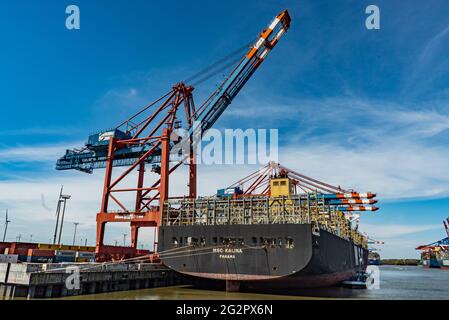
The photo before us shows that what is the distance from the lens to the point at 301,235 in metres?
22.0

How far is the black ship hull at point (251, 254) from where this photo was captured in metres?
21.9

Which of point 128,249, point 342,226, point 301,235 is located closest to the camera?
point 301,235

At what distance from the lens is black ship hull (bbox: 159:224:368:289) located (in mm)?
21875

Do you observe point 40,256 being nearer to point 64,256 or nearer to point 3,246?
point 64,256

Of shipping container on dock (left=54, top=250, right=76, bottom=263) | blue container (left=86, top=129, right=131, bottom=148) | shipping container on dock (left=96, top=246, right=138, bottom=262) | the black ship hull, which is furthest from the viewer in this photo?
blue container (left=86, top=129, right=131, bottom=148)

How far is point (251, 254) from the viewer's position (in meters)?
22.8

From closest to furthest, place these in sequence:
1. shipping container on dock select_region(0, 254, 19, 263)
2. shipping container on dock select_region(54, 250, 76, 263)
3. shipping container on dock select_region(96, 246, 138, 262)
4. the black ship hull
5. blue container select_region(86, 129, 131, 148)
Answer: the black ship hull < shipping container on dock select_region(0, 254, 19, 263) < shipping container on dock select_region(54, 250, 76, 263) < shipping container on dock select_region(96, 246, 138, 262) < blue container select_region(86, 129, 131, 148)

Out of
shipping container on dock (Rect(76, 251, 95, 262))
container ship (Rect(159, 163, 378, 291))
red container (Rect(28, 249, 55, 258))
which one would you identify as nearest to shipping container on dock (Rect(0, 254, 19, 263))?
red container (Rect(28, 249, 55, 258))

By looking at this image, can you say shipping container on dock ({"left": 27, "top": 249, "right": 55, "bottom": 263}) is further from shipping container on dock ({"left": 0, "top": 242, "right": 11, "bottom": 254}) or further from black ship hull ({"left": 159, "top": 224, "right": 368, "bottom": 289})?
black ship hull ({"left": 159, "top": 224, "right": 368, "bottom": 289})


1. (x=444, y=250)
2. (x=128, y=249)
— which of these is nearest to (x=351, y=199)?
(x=128, y=249)

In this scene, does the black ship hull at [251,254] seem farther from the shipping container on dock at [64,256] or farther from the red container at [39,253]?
the red container at [39,253]

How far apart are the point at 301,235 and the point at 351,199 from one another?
2862cm
